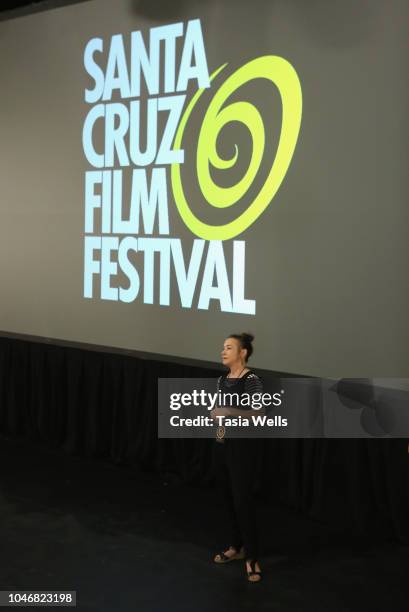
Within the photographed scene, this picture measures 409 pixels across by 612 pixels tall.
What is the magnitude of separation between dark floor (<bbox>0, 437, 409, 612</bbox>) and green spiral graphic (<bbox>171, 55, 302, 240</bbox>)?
1.78 metres

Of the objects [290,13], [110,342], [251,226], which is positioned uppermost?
[290,13]

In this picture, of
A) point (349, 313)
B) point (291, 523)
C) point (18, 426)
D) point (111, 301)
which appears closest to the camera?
point (349, 313)

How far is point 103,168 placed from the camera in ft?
20.2

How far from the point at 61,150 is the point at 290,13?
2.24 metres

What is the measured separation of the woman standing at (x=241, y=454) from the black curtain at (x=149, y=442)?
86 centimetres

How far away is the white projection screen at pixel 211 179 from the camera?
181 inches

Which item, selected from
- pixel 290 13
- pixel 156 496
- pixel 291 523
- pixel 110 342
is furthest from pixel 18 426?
pixel 290 13

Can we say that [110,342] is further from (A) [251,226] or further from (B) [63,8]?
(B) [63,8]

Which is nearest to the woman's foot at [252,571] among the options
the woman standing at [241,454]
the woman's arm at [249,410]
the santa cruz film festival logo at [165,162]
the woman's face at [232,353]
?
the woman standing at [241,454]

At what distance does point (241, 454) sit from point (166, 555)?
33.1 inches

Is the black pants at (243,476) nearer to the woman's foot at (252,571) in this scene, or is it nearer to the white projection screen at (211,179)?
the woman's foot at (252,571)

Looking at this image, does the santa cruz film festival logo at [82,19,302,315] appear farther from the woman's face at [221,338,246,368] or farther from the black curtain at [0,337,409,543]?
the woman's face at [221,338,246,368]

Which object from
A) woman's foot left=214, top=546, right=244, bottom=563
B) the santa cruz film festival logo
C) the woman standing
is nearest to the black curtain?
the santa cruz film festival logo

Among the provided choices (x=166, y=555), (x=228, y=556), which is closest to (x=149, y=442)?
(x=166, y=555)
